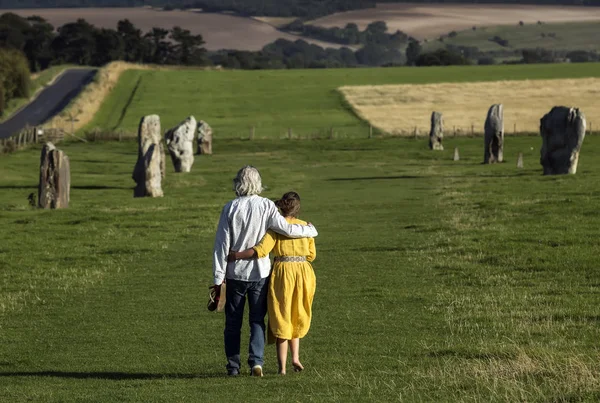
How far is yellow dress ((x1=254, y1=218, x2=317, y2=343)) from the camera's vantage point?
13961 millimetres

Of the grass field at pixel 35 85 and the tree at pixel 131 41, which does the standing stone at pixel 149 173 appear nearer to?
the grass field at pixel 35 85

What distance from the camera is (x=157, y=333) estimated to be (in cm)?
1725

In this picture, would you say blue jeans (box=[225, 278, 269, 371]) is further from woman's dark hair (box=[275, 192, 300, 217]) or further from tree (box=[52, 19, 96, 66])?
tree (box=[52, 19, 96, 66])

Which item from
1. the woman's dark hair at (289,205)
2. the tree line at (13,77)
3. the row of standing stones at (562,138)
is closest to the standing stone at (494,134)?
the row of standing stones at (562,138)

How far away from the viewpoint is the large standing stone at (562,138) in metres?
45.7

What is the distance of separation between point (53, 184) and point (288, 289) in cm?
2497

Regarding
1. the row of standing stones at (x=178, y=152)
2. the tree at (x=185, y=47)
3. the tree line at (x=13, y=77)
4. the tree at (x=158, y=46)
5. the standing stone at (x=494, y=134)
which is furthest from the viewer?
the tree at (x=185, y=47)

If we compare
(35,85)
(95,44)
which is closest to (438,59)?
(95,44)

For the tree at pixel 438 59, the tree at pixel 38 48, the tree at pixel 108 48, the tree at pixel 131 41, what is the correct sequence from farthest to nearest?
the tree at pixel 438 59
the tree at pixel 131 41
the tree at pixel 38 48
the tree at pixel 108 48

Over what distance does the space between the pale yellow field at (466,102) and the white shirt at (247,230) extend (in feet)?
213

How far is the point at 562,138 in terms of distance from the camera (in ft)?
150

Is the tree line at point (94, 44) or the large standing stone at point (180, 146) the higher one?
the large standing stone at point (180, 146)

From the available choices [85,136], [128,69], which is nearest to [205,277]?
[85,136]

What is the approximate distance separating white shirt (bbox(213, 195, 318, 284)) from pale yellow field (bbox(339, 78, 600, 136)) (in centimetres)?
6485
